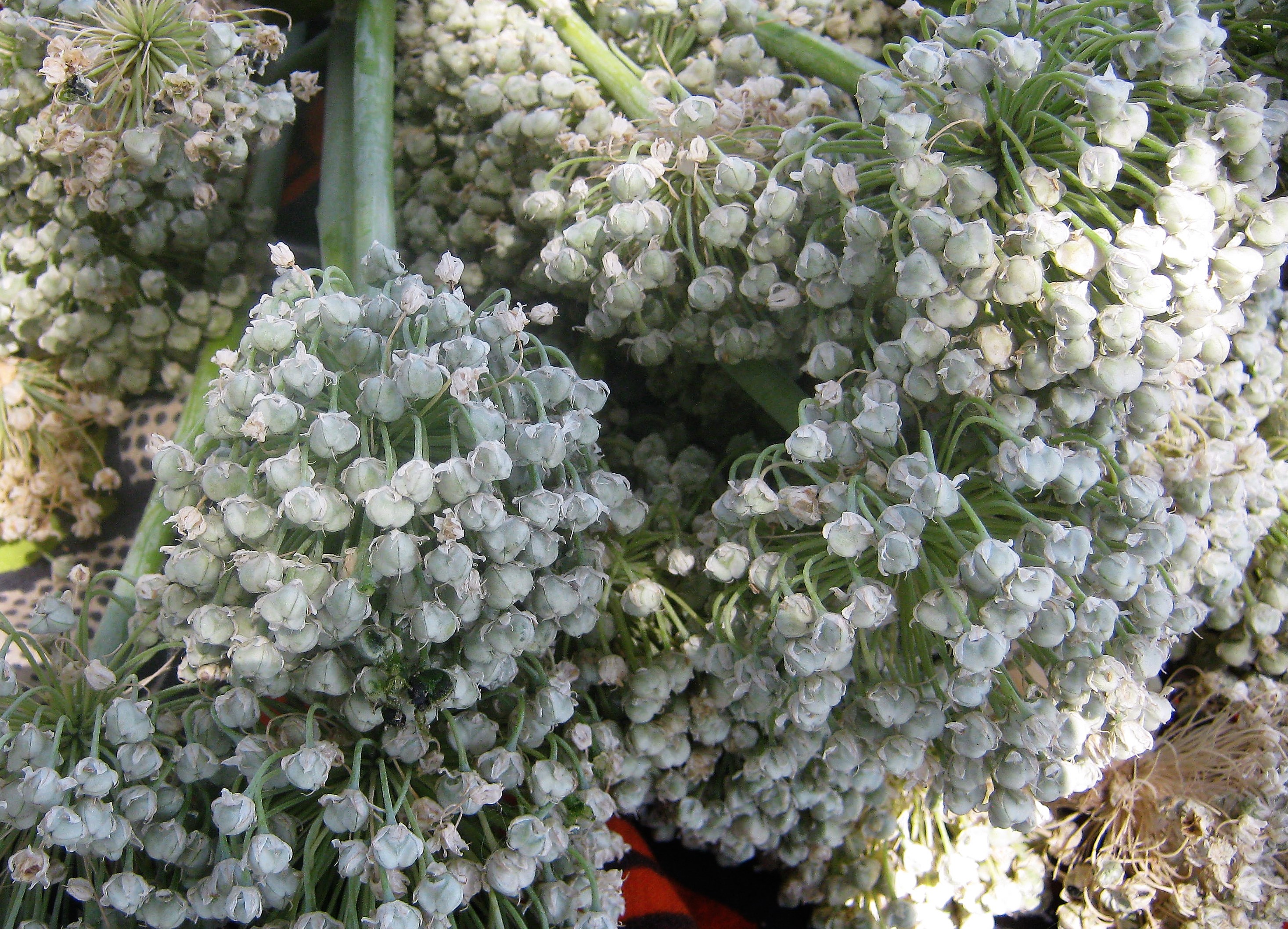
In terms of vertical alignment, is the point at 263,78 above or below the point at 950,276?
below

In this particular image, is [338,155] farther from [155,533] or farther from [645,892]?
[645,892]

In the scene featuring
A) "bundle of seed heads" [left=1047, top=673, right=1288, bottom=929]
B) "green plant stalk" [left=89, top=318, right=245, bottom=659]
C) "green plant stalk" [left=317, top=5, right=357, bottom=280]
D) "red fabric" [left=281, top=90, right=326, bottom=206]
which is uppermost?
"green plant stalk" [left=317, top=5, right=357, bottom=280]

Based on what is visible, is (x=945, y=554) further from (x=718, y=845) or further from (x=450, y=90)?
(x=450, y=90)

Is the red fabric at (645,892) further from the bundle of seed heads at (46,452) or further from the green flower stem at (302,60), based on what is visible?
the green flower stem at (302,60)

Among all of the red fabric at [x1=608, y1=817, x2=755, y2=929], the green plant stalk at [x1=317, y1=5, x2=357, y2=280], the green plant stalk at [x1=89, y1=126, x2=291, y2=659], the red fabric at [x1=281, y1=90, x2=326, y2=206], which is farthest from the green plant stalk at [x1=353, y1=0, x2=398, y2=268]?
the red fabric at [x1=608, y1=817, x2=755, y2=929]

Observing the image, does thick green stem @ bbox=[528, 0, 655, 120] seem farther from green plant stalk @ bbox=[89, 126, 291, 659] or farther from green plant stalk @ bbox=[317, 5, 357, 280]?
green plant stalk @ bbox=[89, 126, 291, 659]

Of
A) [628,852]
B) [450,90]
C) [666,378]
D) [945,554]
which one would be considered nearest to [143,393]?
[450,90]
